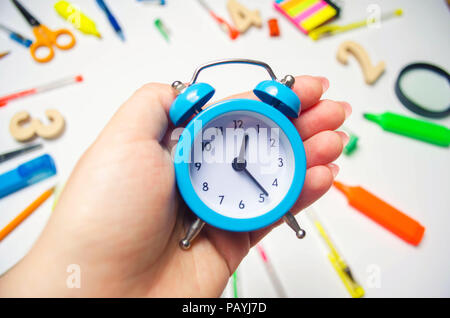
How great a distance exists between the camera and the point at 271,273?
4.83 ft

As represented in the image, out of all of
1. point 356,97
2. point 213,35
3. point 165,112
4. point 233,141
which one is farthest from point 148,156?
point 356,97

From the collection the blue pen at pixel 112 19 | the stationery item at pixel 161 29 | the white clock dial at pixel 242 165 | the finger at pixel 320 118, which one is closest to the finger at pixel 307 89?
the finger at pixel 320 118

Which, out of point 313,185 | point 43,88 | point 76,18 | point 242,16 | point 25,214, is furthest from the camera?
point 242,16

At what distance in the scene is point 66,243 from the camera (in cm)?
96

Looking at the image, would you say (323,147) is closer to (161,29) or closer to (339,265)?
(339,265)

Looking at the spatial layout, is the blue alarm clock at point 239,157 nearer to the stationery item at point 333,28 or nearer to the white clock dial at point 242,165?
the white clock dial at point 242,165

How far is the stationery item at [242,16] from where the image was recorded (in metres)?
1.95

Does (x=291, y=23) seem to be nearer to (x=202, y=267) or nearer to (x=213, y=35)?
(x=213, y=35)

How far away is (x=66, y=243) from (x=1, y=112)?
1.19 meters

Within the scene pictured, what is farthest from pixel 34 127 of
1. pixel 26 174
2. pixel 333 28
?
pixel 333 28

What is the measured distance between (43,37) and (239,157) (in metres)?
1.51

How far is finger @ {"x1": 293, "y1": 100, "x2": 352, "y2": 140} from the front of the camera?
4.56ft

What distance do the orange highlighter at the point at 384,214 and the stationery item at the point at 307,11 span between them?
104cm

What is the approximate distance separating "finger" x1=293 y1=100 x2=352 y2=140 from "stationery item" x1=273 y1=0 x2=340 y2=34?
792 millimetres
